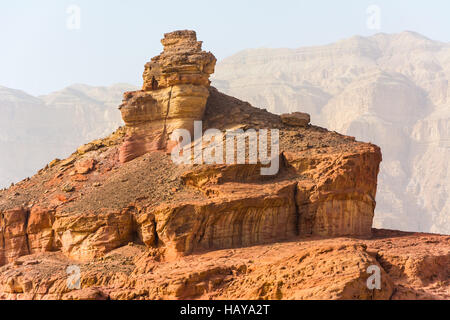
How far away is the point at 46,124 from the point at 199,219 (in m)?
126

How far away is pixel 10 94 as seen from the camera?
164m

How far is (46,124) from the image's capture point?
522 ft

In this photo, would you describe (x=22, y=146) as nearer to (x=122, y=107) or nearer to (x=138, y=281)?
(x=122, y=107)

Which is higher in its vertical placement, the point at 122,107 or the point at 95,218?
the point at 122,107

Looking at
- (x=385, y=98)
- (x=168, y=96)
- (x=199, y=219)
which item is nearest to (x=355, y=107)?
(x=385, y=98)

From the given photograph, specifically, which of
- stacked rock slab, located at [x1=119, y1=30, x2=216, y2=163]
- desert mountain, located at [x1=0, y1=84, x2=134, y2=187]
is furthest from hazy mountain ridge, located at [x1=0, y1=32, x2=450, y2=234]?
stacked rock slab, located at [x1=119, y1=30, x2=216, y2=163]

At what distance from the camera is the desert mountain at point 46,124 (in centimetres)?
14825

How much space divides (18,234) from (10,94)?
126 metres

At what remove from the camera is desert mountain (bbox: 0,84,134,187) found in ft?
486

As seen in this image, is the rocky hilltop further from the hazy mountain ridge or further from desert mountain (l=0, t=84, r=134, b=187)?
desert mountain (l=0, t=84, r=134, b=187)
